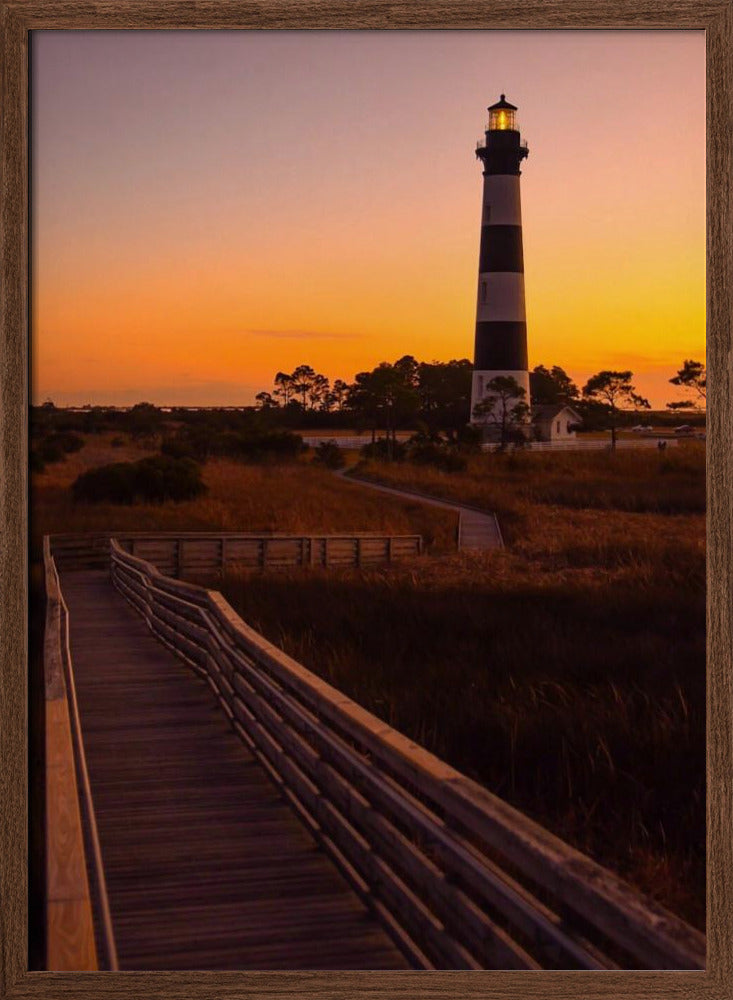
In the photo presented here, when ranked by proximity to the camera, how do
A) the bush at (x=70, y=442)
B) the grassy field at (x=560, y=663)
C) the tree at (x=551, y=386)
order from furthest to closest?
the tree at (x=551, y=386) → the bush at (x=70, y=442) → the grassy field at (x=560, y=663)

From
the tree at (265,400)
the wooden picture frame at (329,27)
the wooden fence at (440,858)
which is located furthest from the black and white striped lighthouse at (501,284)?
the wooden picture frame at (329,27)

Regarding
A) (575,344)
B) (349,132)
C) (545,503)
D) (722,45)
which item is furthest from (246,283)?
(545,503)

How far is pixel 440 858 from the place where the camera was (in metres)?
3.33

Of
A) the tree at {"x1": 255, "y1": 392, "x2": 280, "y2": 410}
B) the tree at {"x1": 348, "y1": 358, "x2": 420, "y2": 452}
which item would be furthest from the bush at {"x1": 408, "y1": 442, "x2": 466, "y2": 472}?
the tree at {"x1": 255, "y1": 392, "x2": 280, "y2": 410}

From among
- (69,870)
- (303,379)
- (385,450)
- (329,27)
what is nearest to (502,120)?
(385,450)

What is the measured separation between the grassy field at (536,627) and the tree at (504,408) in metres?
4.91

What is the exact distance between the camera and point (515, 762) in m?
5.62

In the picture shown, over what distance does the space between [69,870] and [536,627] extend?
7.19 metres

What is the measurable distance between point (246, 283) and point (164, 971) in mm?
4350

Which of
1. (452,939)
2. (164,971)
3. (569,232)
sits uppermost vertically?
(569,232)

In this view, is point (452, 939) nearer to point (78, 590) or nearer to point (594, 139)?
point (594, 139)

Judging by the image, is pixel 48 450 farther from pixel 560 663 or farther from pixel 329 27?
pixel 329 27

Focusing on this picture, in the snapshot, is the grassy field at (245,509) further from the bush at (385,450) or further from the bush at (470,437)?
the bush at (470,437)

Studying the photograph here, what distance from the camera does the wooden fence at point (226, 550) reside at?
53.2 ft
